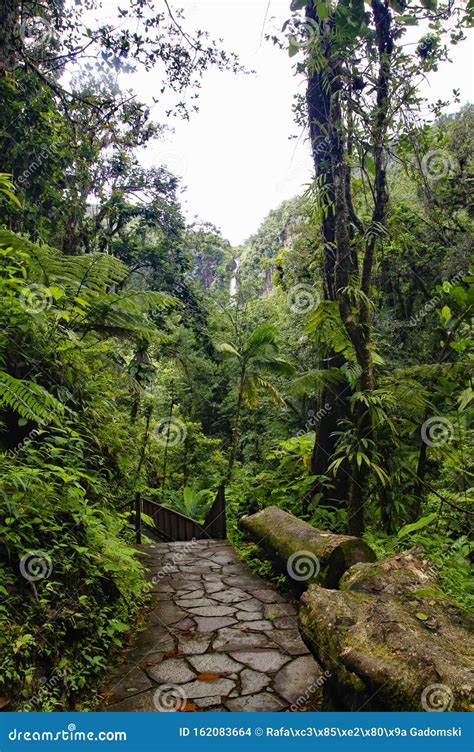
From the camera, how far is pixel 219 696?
2551 millimetres

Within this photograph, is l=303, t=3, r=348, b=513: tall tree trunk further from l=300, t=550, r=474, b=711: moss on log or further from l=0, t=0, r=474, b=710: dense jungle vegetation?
l=300, t=550, r=474, b=711: moss on log

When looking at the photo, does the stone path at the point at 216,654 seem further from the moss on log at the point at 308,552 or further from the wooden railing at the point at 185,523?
the wooden railing at the point at 185,523

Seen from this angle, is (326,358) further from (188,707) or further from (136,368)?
(136,368)

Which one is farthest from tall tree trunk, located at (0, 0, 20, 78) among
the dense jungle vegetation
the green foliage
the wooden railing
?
the green foliage

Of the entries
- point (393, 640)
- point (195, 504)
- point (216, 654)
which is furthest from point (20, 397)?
point (195, 504)

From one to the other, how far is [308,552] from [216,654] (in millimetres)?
1284

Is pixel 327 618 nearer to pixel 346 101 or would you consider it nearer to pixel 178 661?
pixel 178 661

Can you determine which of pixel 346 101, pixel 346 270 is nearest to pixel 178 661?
pixel 346 270

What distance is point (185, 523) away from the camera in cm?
777

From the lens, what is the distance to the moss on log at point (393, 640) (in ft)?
6.10

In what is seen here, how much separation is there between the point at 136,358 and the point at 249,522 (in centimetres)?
518

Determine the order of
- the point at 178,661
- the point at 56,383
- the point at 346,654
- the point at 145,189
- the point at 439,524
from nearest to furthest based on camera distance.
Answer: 1. the point at 346,654
2. the point at 178,661
3. the point at 56,383
4. the point at 439,524
5. the point at 145,189

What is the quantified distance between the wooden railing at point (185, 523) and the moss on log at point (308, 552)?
2.06m

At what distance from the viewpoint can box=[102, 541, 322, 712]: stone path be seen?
99.7 inches
